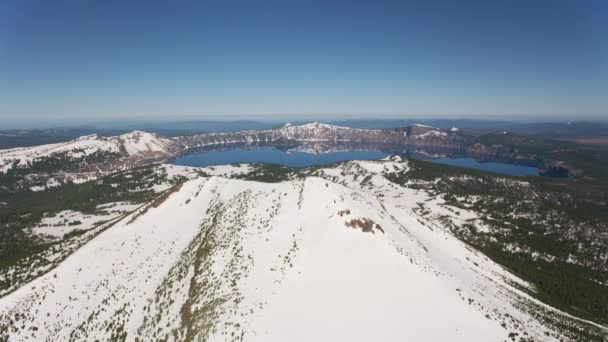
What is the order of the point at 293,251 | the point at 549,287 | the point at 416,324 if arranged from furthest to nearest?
1. the point at 549,287
2. the point at 293,251
3. the point at 416,324

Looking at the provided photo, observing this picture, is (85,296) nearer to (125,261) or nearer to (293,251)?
(125,261)

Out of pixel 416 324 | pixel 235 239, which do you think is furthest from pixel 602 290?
pixel 235 239

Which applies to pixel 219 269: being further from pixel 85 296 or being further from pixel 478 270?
pixel 478 270

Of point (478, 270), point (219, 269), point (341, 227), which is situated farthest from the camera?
point (478, 270)

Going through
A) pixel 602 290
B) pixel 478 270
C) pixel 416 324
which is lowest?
pixel 602 290

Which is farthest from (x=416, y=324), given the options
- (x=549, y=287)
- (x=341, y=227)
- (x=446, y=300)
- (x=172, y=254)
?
(x=549, y=287)

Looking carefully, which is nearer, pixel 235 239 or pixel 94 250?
pixel 235 239

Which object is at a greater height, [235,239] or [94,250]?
[235,239]
